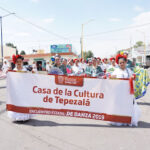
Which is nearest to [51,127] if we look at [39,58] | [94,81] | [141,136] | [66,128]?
[66,128]

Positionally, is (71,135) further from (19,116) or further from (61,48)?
(61,48)

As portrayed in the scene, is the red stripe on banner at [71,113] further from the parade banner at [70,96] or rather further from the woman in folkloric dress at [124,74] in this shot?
the woman in folkloric dress at [124,74]

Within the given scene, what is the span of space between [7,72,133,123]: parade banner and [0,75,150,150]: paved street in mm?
295

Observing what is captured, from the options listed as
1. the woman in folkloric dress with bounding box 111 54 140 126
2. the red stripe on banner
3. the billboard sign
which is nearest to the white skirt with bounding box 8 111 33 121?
the red stripe on banner

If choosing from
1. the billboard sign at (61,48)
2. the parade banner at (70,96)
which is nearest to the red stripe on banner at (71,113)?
the parade banner at (70,96)

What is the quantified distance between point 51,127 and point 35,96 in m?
0.81

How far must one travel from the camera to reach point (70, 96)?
3912 mm

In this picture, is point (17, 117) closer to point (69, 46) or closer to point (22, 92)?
point (22, 92)

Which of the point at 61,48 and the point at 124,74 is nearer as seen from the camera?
the point at 124,74

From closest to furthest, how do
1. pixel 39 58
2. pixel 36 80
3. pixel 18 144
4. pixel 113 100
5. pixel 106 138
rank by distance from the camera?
pixel 18 144, pixel 106 138, pixel 113 100, pixel 36 80, pixel 39 58

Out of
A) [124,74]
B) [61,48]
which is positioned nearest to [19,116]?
[124,74]

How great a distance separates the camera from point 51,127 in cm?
388

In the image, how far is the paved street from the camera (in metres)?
3.01

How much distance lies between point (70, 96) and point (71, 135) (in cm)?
87
